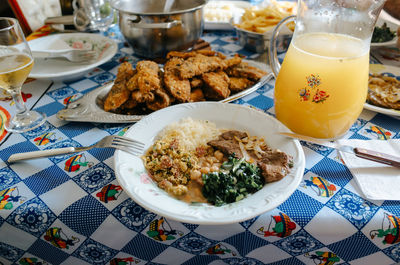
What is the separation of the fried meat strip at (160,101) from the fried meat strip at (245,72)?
15.0 inches

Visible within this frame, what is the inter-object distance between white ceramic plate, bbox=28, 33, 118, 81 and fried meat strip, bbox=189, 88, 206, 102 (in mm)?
555

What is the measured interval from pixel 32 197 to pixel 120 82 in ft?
2.08

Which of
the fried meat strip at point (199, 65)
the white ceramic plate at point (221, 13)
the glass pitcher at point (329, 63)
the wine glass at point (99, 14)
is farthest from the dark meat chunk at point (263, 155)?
the wine glass at point (99, 14)

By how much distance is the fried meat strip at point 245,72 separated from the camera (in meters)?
1.40

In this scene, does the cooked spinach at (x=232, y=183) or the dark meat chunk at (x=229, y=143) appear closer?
the cooked spinach at (x=232, y=183)

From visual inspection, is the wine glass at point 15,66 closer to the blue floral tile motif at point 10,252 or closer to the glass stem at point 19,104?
the glass stem at point 19,104

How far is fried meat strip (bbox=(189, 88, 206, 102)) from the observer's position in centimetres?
128

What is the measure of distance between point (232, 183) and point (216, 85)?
59 centimetres

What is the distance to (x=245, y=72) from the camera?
1.40 metres

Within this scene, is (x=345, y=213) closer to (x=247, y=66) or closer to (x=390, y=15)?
(x=247, y=66)

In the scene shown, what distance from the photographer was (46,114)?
4.13ft

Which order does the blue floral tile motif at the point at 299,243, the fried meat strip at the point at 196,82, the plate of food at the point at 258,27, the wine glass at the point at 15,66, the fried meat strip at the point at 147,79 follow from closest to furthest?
the blue floral tile motif at the point at 299,243, the wine glass at the point at 15,66, the fried meat strip at the point at 147,79, the fried meat strip at the point at 196,82, the plate of food at the point at 258,27

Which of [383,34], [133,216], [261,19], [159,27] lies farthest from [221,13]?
[133,216]

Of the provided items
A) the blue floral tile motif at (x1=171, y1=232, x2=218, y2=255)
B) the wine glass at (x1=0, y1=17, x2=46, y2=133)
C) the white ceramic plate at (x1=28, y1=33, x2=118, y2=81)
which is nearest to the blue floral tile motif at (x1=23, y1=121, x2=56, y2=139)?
the wine glass at (x1=0, y1=17, x2=46, y2=133)
